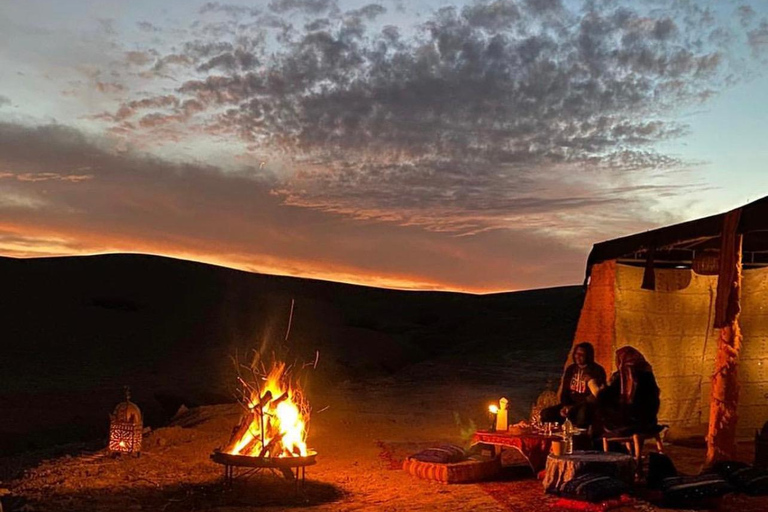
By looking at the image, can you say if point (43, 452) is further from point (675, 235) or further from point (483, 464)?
point (675, 235)

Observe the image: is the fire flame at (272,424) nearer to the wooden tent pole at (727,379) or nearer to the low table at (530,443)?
the low table at (530,443)

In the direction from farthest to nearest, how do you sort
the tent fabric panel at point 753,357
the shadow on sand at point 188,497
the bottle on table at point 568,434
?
the tent fabric panel at point 753,357, the bottle on table at point 568,434, the shadow on sand at point 188,497

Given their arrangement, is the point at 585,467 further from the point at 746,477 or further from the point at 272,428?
the point at 272,428

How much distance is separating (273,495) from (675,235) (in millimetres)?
5669

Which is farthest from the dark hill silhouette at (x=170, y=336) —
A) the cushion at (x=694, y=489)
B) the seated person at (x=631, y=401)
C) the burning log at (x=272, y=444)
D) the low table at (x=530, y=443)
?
the cushion at (x=694, y=489)

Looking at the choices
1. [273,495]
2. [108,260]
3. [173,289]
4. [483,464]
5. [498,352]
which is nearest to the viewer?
[273,495]

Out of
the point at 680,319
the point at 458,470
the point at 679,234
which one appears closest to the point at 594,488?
the point at 458,470

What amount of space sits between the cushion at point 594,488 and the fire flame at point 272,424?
9.10ft

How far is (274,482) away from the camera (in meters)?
9.23

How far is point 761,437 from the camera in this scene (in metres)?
9.78

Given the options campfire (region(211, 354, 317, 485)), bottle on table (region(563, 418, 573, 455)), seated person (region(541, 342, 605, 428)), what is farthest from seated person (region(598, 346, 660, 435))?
campfire (region(211, 354, 317, 485))

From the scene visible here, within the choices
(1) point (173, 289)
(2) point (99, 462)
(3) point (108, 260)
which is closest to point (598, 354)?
(2) point (99, 462)

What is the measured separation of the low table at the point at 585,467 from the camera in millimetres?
8086

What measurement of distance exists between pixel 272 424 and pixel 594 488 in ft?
11.0
